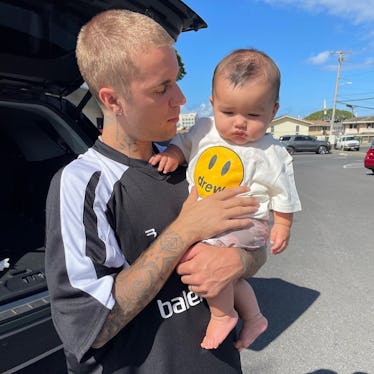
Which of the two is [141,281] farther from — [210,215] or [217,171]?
[217,171]

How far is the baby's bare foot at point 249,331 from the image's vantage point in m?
1.50

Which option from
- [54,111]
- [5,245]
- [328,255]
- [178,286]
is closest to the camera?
[178,286]

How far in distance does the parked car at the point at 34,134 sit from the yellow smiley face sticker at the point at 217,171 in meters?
0.89

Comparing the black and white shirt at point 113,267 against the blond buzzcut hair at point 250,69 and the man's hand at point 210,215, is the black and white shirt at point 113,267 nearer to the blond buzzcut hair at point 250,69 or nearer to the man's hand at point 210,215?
the man's hand at point 210,215

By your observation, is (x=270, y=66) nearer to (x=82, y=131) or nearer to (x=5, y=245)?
(x=82, y=131)

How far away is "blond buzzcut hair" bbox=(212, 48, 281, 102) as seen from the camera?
4.90 feet

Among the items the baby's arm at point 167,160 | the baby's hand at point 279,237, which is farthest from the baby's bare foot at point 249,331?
the baby's arm at point 167,160

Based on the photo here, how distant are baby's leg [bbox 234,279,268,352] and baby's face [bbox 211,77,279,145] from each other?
23.5 inches

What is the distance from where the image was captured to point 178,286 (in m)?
1.25

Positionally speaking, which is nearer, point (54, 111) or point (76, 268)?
point (76, 268)

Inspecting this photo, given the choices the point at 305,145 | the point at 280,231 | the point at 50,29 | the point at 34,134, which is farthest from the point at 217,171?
the point at 305,145

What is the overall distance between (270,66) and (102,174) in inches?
32.6

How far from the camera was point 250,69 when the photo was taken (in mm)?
1496

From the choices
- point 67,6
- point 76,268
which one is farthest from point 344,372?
point 67,6
